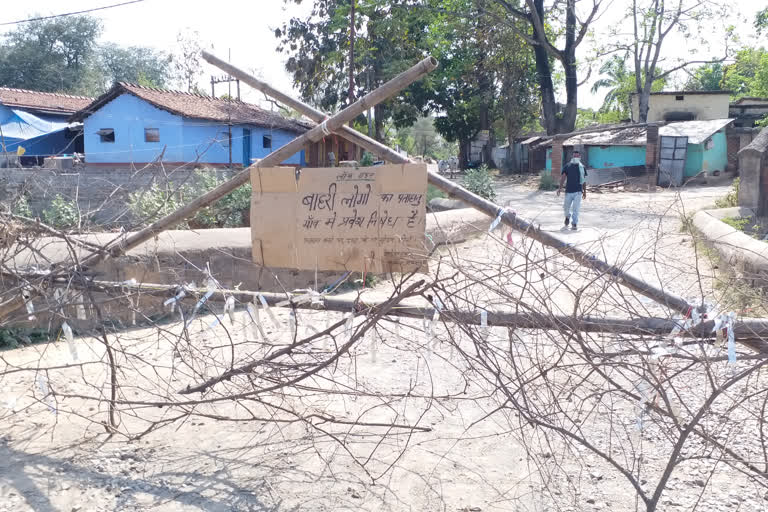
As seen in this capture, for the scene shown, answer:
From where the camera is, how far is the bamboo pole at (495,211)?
246 cm

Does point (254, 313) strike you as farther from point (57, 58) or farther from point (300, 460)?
point (57, 58)

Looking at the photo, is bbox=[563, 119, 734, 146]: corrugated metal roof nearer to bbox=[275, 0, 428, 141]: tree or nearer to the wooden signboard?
bbox=[275, 0, 428, 141]: tree

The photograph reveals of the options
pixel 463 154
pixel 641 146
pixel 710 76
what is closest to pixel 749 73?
pixel 710 76

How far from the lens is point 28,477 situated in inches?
126

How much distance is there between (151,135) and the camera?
21391 millimetres

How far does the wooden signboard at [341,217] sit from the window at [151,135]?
19.8 meters

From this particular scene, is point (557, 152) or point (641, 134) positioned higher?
point (641, 134)

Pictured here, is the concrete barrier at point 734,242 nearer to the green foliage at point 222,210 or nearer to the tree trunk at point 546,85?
the green foliage at point 222,210

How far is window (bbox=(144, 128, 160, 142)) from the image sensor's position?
21.2 metres

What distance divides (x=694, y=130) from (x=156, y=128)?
61.0ft

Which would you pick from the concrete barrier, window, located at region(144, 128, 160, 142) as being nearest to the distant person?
the concrete barrier

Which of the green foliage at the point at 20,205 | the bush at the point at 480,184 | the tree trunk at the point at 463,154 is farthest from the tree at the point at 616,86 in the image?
the green foliage at the point at 20,205

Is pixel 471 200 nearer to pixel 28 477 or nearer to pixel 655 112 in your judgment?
pixel 28 477

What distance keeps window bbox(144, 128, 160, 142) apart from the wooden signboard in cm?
1984
